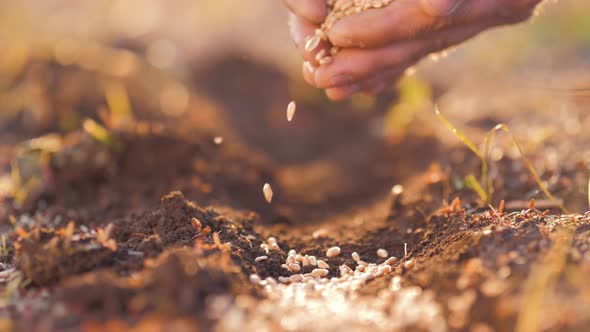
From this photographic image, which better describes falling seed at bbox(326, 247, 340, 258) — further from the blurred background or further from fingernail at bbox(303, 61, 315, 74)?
the blurred background

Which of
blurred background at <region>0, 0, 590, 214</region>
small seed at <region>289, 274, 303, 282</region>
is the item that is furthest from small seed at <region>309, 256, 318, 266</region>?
blurred background at <region>0, 0, 590, 214</region>

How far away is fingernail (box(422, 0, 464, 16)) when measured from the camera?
5.98 ft

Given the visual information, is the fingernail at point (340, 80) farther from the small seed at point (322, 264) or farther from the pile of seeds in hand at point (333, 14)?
the small seed at point (322, 264)

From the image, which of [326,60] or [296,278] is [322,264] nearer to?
[296,278]

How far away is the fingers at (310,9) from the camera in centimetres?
209

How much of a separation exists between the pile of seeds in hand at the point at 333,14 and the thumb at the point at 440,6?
18 centimetres

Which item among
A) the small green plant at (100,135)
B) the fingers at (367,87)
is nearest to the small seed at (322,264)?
the fingers at (367,87)

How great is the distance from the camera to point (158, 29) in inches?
301

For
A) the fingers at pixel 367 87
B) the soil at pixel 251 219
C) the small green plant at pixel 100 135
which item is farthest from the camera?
the small green plant at pixel 100 135

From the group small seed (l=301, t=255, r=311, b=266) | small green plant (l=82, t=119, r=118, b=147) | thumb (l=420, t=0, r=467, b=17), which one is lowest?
small seed (l=301, t=255, r=311, b=266)

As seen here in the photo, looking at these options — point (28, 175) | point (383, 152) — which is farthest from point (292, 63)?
point (28, 175)

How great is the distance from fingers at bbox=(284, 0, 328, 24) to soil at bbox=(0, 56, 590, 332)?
0.89 m

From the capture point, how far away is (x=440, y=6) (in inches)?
72.1

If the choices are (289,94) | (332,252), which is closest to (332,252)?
(332,252)
